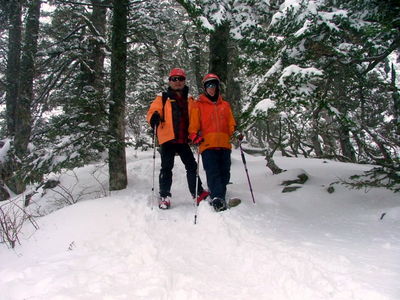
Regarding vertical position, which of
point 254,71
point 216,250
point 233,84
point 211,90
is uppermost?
point 233,84

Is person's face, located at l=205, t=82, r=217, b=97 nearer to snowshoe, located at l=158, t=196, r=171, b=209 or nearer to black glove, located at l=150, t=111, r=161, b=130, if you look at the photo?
black glove, located at l=150, t=111, r=161, b=130

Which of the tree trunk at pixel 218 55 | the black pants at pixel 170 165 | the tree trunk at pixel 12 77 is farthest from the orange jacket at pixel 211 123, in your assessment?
the tree trunk at pixel 12 77

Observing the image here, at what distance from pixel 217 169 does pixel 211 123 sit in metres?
0.82

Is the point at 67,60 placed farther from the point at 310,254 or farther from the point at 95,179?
the point at 310,254

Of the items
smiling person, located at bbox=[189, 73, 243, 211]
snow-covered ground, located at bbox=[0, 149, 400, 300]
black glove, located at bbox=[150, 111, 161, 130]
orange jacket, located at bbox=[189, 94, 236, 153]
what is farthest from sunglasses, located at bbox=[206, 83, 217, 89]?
snow-covered ground, located at bbox=[0, 149, 400, 300]

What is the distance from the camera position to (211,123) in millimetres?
5660

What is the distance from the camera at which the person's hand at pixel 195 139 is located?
533 cm

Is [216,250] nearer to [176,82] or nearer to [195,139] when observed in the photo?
[195,139]

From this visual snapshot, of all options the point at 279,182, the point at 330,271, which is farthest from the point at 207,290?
the point at 279,182

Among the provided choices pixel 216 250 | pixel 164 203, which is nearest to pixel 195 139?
pixel 164 203

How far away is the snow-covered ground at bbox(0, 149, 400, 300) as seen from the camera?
283cm

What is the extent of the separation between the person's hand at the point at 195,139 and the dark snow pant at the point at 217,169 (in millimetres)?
344

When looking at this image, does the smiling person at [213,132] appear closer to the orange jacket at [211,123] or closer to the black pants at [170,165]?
the orange jacket at [211,123]

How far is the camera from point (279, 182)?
6.94 m
